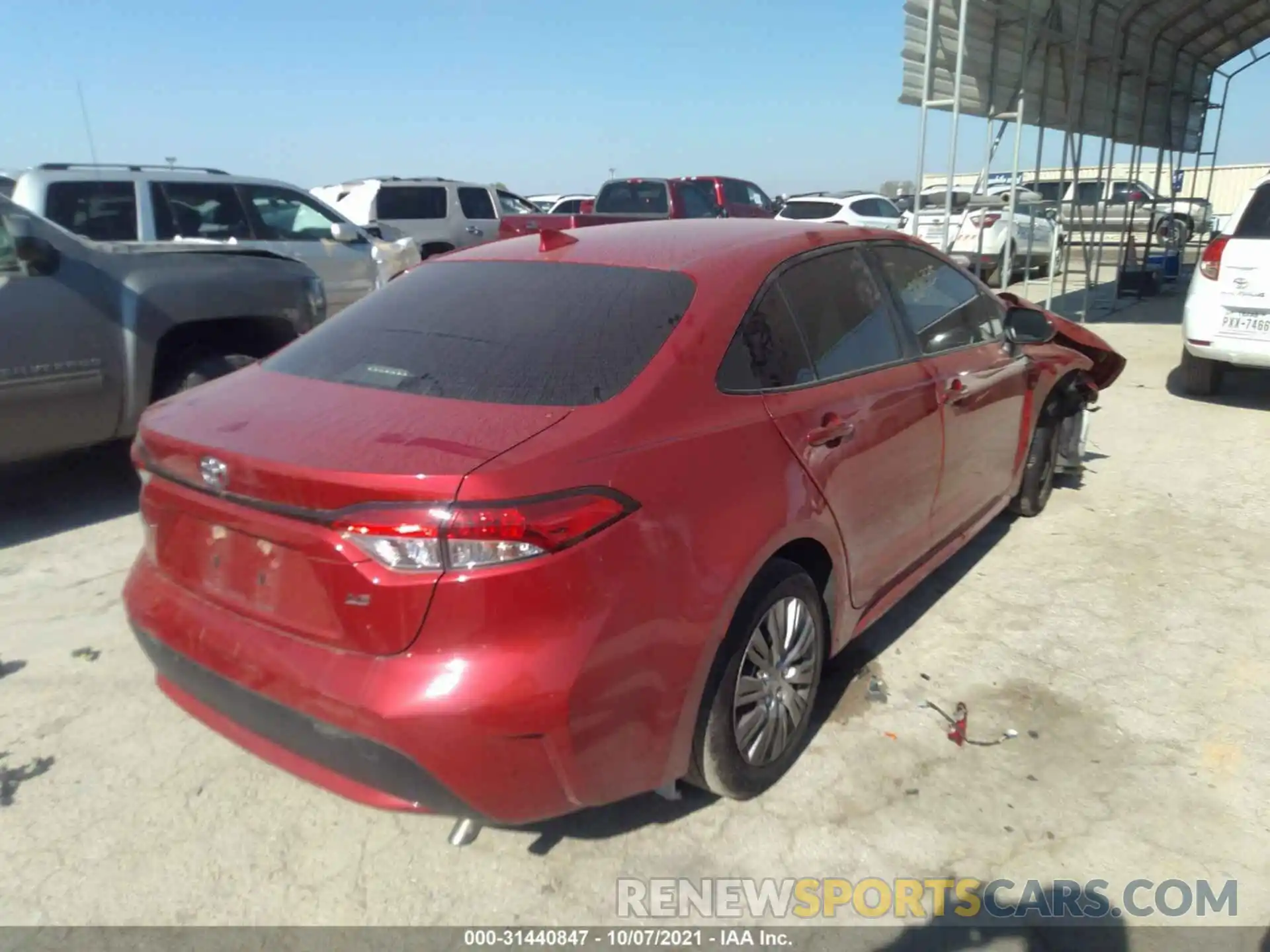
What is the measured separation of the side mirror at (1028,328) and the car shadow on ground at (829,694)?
3.53 feet

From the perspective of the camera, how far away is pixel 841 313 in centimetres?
306

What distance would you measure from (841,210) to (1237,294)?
10620 mm

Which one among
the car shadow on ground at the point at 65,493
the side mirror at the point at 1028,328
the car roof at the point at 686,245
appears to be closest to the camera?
the car roof at the point at 686,245

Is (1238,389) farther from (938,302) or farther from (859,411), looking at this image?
(859,411)

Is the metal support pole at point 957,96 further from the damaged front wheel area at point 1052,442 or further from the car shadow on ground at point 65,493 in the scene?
the car shadow on ground at point 65,493

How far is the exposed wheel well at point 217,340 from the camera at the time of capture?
17.2 feet

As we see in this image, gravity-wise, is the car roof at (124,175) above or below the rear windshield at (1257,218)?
above

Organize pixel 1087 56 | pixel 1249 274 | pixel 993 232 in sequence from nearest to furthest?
pixel 1249 274
pixel 1087 56
pixel 993 232

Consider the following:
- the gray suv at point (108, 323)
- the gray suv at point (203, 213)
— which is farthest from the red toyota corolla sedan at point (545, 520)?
the gray suv at point (203, 213)

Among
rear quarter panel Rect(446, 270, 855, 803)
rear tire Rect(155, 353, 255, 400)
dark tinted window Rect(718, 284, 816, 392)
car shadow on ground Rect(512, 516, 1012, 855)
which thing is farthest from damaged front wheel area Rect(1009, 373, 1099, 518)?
rear tire Rect(155, 353, 255, 400)

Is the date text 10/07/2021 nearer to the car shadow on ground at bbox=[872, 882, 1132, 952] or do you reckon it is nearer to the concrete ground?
the concrete ground

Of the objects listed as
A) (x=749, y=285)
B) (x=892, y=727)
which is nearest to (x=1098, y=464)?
(x=892, y=727)

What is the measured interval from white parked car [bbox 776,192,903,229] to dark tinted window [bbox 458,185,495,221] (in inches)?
196

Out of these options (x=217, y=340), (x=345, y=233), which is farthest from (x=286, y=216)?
(x=217, y=340)
